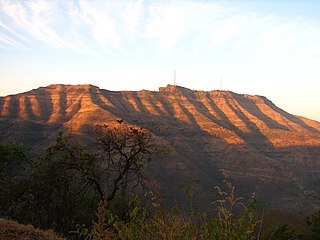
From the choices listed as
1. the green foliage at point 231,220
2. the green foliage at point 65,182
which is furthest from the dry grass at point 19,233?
the green foliage at point 231,220

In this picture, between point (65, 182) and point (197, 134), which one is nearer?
point (65, 182)

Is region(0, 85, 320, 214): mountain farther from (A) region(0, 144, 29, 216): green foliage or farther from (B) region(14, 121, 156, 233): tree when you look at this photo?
(B) region(14, 121, 156, 233): tree

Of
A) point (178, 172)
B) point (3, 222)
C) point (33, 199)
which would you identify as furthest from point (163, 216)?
point (178, 172)

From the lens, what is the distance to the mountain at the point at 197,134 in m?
65.1

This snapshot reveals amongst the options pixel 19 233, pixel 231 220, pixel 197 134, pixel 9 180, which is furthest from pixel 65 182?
pixel 197 134

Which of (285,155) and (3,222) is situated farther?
(285,155)

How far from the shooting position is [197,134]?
9856 centimetres

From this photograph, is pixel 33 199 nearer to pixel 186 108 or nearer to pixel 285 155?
pixel 285 155

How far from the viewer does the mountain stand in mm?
65062

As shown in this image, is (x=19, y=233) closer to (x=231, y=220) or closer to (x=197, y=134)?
(x=231, y=220)

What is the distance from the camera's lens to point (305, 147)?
320 feet

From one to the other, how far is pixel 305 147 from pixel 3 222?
329 ft

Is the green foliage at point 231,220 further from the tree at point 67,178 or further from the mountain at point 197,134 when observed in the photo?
the mountain at point 197,134

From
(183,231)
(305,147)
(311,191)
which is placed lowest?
(311,191)
